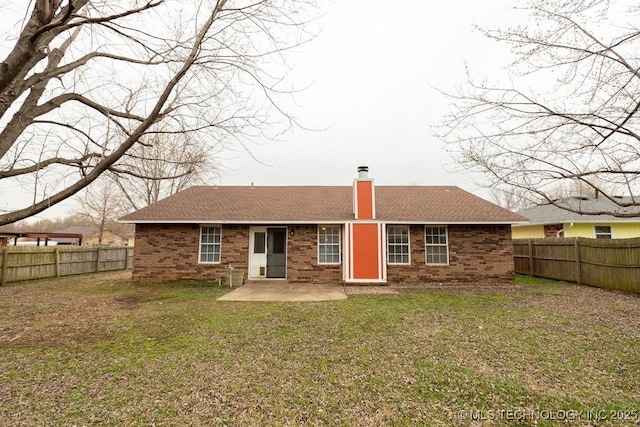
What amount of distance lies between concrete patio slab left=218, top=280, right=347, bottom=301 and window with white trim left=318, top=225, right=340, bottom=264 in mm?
1111

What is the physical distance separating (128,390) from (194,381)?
75 cm

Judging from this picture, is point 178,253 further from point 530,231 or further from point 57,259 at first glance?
point 530,231

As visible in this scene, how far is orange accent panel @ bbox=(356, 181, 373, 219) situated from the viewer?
12354 mm

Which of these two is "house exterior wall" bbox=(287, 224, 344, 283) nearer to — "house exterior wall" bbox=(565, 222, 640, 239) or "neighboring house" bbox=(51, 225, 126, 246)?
"house exterior wall" bbox=(565, 222, 640, 239)

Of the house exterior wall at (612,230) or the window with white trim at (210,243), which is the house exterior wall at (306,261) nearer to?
the window with white trim at (210,243)

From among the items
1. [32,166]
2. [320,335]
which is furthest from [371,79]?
[32,166]

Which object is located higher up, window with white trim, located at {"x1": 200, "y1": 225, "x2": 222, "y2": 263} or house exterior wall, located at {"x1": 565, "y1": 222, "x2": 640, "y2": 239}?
house exterior wall, located at {"x1": 565, "y1": 222, "x2": 640, "y2": 239}

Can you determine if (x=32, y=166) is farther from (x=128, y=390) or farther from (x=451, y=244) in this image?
(x=451, y=244)

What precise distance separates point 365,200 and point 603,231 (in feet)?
47.1

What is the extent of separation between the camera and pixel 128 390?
149 inches

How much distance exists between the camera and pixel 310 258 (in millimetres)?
12562

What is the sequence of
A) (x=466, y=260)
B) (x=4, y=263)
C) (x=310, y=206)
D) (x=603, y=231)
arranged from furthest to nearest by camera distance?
(x=603, y=231), (x=310, y=206), (x=466, y=260), (x=4, y=263)

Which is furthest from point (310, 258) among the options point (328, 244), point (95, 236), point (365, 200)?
point (95, 236)

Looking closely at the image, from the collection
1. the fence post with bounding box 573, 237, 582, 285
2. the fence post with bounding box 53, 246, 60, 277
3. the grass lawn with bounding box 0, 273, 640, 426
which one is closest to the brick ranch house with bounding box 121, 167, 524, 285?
the fence post with bounding box 573, 237, 582, 285
